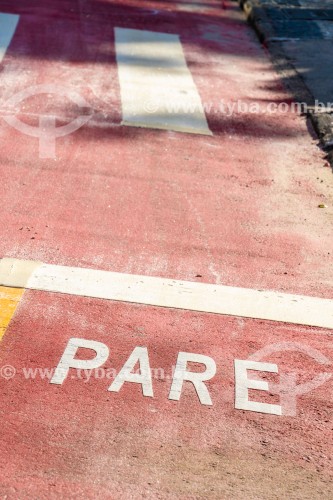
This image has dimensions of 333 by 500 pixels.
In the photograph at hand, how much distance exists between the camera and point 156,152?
1050 centimetres

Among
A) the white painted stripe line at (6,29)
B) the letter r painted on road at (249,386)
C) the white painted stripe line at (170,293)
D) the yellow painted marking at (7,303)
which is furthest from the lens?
the white painted stripe line at (6,29)

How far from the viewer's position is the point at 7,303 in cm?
705

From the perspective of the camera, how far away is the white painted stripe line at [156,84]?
1152 cm

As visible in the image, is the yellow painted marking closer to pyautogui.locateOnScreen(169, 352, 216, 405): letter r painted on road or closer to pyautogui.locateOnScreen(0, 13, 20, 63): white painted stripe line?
pyautogui.locateOnScreen(169, 352, 216, 405): letter r painted on road

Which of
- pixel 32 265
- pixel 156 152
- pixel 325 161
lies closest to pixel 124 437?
pixel 32 265

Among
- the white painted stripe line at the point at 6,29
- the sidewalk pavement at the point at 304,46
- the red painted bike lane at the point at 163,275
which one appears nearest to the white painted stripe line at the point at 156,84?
the red painted bike lane at the point at 163,275

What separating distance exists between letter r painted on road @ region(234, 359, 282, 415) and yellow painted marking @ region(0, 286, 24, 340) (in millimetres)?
1706

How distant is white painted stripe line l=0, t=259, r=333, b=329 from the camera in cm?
731

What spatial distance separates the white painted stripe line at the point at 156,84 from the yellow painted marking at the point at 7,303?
176 inches

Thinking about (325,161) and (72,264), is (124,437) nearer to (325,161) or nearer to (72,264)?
(72,264)

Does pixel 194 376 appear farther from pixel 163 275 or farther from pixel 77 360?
pixel 163 275

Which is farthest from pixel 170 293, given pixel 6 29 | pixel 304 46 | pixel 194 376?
pixel 304 46

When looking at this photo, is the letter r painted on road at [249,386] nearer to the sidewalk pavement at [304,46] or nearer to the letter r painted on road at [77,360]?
the letter r painted on road at [77,360]

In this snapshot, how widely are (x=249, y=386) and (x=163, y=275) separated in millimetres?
1760
